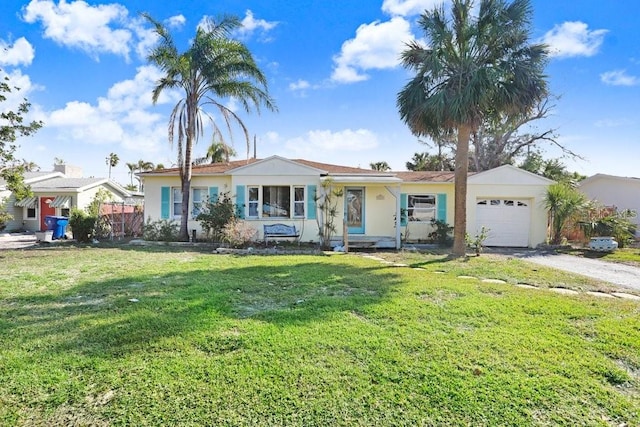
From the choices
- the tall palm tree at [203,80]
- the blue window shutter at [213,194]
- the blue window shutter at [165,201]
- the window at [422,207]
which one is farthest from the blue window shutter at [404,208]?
the blue window shutter at [165,201]

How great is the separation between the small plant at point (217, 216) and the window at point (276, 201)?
4.80ft

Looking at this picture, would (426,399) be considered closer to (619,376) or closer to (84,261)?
(619,376)

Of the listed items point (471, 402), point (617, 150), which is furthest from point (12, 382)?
point (617, 150)

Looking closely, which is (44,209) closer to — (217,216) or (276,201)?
(217,216)

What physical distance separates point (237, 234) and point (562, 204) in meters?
14.6

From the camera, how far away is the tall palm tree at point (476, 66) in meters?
10.8

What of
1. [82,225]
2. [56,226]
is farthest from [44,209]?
[82,225]

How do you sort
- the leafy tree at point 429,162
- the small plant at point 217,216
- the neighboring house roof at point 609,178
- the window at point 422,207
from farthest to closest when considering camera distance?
Answer: the leafy tree at point 429,162 < the neighboring house roof at point 609,178 < the window at point 422,207 < the small plant at point 217,216

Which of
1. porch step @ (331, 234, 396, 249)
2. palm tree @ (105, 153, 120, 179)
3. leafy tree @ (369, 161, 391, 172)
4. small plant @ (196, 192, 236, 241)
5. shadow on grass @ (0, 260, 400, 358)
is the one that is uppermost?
palm tree @ (105, 153, 120, 179)

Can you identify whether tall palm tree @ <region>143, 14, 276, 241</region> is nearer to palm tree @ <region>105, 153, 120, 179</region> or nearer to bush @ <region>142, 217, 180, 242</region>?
bush @ <region>142, 217, 180, 242</region>

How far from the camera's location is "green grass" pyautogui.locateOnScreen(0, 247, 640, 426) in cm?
281

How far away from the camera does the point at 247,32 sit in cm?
1553

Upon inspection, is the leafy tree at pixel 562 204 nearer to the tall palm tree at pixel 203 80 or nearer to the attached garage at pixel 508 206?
the attached garage at pixel 508 206

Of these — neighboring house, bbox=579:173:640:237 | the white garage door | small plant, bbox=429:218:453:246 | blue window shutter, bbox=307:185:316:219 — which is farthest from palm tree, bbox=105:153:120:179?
neighboring house, bbox=579:173:640:237
